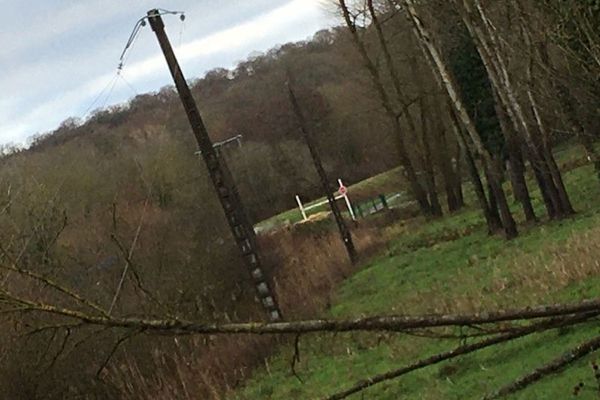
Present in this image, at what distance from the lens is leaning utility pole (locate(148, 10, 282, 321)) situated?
18984 mm

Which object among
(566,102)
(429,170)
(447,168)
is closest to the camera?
(566,102)

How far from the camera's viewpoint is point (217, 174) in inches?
744

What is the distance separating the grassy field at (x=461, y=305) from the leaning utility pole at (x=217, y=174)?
1454 mm

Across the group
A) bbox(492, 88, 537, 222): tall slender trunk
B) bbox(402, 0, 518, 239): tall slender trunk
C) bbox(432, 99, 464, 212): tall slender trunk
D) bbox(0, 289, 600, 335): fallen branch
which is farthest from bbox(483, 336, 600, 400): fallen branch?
bbox(432, 99, 464, 212): tall slender trunk

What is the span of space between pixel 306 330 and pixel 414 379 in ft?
19.2

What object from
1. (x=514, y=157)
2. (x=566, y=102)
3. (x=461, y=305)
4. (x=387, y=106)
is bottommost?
(x=461, y=305)

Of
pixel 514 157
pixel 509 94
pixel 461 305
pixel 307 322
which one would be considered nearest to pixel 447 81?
pixel 509 94

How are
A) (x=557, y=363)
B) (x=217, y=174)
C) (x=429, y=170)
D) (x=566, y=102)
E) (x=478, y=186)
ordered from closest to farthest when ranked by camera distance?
(x=557, y=363)
(x=566, y=102)
(x=217, y=174)
(x=478, y=186)
(x=429, y=170)

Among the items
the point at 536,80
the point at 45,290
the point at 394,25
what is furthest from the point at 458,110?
the point at 394,25

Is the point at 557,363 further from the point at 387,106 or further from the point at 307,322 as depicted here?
the point at 387,106

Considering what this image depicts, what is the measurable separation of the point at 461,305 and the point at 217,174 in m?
7.26

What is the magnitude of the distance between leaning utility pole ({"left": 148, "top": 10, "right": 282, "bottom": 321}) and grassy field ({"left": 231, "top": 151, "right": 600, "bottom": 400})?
1.45 metres

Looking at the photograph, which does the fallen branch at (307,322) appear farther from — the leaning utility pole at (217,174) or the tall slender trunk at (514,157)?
the tall slender trunk at (514,157)

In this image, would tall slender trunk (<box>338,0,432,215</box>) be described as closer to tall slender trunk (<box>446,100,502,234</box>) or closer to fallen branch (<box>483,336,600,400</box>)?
tall slender trunk (<box>446,100,502,234</box>)
